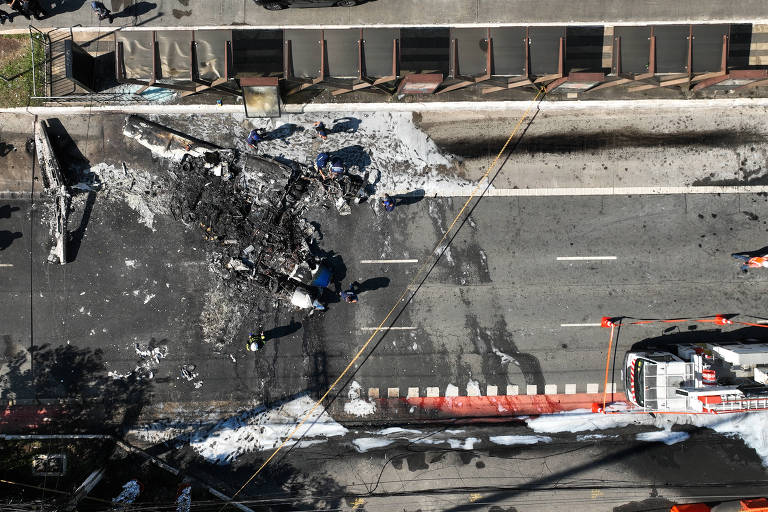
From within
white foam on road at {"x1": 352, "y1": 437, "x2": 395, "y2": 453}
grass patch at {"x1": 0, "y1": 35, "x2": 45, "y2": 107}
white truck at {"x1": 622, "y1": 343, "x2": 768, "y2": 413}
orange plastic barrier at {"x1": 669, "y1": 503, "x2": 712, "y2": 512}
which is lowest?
orange plastic barrier at {"x1": 669, "y1": 503, "x2": 712, "y2": 512}

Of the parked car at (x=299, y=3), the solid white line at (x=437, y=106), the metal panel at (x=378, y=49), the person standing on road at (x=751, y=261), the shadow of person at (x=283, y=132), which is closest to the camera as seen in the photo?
the metal panel at (x=378, y=49)

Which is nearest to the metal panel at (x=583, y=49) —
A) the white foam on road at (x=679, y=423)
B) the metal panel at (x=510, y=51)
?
the metal panel at (x=510, y=51)

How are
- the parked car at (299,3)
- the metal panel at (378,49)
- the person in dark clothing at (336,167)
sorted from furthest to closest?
the person in dark clothing at (336,167) → the parked car at (299,3) → the metal panel at (378,49)

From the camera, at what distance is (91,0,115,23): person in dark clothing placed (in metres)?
15.3

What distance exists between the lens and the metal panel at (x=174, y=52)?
14641 mm

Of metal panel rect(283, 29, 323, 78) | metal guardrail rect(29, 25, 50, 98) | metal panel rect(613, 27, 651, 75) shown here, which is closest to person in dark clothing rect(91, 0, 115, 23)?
metal guardrail rect(29, 25, 50, 98)

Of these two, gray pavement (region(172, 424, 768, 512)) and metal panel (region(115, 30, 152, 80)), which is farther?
gray pavement (region(172, 424, 768, 512))

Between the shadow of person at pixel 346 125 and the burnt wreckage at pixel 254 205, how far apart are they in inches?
65.2

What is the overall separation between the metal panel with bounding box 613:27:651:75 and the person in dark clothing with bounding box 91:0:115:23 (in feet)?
57.8

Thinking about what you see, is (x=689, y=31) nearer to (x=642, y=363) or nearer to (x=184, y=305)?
(x=642, y=363)

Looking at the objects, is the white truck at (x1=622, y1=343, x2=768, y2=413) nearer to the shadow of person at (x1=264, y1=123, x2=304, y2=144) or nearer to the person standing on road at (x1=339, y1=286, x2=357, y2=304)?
the person standing on road at (x1=339, y1=286, x2=357, y2=304)

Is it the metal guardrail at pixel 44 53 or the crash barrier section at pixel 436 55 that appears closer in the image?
the crash barrier section at pixel 436 55

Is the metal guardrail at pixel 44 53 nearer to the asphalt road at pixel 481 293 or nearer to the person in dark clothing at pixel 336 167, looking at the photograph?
the asphalt road at pixel 481 293

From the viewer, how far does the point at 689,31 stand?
14.6 m
